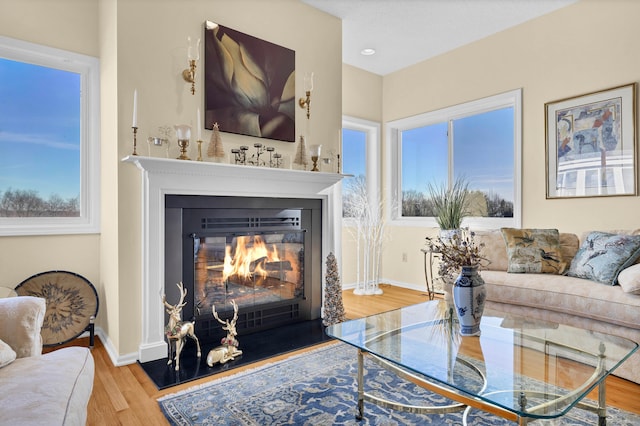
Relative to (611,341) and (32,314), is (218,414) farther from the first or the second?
(611,341)

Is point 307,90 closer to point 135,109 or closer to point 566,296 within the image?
point 135,109

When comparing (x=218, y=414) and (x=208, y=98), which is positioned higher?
(x=208, y=98)

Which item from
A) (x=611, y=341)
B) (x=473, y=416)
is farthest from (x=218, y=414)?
(x=611, y=341)

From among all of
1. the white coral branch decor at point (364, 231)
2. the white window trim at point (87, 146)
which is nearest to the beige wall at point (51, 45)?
the white window trim at point (87, 146)

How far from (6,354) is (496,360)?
1.85 meters

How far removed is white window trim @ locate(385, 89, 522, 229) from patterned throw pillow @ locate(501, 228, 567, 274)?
709mm

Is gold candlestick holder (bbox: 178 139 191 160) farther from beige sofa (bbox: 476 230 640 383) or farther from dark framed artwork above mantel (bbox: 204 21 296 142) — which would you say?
beige sofa (bbox: 476 230 640 383)

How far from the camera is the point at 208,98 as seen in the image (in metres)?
2.80

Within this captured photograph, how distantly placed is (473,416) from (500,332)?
1.38 feet

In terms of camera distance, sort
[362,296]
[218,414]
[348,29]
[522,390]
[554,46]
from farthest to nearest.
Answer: [362,296] → [348,29] → [554,46] → [218,414] → [522,390]

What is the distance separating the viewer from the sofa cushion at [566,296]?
223 cm

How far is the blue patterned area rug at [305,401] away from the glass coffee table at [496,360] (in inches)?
5.1

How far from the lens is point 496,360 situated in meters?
1.59

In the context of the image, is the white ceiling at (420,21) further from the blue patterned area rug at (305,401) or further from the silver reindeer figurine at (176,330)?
the blue patterned area rug at (305,401)
